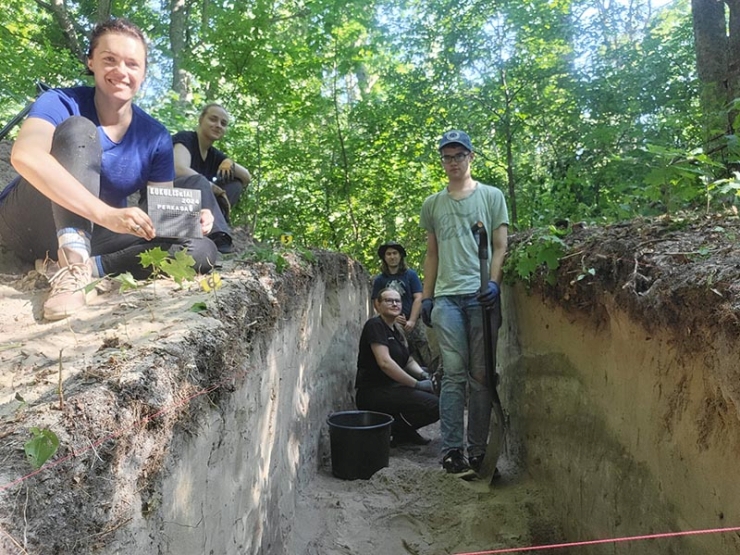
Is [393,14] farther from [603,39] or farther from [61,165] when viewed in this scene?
[61,165]

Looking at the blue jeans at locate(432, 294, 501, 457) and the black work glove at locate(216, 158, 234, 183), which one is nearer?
the blue jeans at locate(432, 294, 501, 457)

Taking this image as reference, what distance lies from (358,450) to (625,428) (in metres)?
1.95

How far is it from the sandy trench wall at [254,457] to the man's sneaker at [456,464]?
937 millimetres

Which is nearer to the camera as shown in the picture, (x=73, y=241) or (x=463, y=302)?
(x=73, y=241)

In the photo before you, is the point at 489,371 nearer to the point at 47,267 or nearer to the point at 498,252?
the point at 498,252

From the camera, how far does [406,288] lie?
5.98 metres

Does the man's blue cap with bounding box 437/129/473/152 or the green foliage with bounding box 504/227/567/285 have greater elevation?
the man's blue cap with bounding box 437/129/473/152

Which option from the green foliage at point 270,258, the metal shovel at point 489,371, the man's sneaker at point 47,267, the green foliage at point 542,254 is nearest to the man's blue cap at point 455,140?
the metal shovel at point 489,371

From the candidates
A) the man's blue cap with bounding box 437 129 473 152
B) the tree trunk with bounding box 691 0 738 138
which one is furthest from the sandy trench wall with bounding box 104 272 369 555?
the tree trunk with bounding box 691 0 738 138

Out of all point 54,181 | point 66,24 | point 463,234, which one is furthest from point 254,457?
point 66,24

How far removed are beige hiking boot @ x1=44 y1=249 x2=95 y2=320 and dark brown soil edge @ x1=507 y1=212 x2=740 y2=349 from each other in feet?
7.15

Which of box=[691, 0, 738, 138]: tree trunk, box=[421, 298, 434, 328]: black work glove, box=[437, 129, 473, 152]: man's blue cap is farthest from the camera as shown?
box=[691, 0, 738, 138]: tree trunk

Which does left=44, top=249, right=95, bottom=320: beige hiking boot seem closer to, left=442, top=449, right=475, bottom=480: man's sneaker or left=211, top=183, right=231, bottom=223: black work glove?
left=211, top=183, right=231, bottom=223: black work glove

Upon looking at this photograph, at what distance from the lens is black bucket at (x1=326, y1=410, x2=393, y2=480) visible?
3854mm
